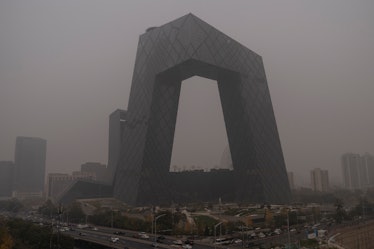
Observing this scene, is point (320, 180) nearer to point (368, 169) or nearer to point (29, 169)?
point (368, 169)

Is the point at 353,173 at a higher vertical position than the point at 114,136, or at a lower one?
lower

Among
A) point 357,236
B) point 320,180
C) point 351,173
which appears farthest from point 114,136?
point 357,236

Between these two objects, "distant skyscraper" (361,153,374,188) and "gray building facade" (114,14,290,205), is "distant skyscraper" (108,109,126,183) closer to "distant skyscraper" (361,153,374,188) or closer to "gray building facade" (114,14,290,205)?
"gray building facade" (114,14,290,205)

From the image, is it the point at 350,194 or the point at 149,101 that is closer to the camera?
the point at 149,101

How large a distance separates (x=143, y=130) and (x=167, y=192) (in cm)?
1424

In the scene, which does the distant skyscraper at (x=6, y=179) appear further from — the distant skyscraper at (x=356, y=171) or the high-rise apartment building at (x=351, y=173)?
the distant skyscraper at (x=356, y=171)

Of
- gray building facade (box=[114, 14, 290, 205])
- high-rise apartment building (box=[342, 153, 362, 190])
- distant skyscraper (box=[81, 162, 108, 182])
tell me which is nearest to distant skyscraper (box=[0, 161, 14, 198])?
distant skyscraper (box=[81, 162, 108, 182])

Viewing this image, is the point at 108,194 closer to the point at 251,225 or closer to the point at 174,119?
the point at 174,119

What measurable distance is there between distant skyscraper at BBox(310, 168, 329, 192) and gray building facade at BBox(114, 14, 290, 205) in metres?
31.5

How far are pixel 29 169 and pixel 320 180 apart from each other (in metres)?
104

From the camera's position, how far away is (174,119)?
7844 cm

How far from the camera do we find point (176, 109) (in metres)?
79.0

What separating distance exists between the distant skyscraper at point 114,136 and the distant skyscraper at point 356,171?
63402mm

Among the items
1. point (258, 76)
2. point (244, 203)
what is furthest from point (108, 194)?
point (258, 76)
